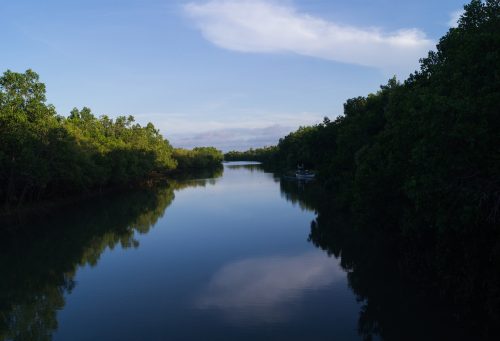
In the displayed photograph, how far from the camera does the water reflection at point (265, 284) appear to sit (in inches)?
702

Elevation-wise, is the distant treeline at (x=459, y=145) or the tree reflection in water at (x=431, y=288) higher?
the distant treeline at (x=459, y=145)

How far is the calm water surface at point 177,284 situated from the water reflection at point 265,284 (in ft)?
0.17

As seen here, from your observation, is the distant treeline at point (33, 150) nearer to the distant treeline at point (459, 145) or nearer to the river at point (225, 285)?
the river at point (225, 285)

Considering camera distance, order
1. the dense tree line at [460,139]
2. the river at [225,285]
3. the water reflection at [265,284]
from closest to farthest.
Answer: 1. the dense tree line at [460,139]
2. the river at [225,285]
3. the water reflection at [265,284]

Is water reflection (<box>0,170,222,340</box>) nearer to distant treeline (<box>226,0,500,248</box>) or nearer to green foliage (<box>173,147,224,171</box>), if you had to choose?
distant treeline (<box>226,0,500,248</box>)

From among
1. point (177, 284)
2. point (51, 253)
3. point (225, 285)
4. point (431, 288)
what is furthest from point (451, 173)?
point (51, 253)

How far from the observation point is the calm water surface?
16.2m

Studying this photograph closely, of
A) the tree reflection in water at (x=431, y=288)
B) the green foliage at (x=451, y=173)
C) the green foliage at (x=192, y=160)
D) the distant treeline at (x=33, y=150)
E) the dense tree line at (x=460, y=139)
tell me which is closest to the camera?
the dense tree line at (x=460, y=139)

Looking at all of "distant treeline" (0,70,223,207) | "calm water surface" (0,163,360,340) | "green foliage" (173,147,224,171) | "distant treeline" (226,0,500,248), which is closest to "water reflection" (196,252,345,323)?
"calm water surface" (0,163,360,340)

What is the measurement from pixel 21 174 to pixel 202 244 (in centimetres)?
2092

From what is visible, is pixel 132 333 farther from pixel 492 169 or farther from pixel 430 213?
pixel 492 169

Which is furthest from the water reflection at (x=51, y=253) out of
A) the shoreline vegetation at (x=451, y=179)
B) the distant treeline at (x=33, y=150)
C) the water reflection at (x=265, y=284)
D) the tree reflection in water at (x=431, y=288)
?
the shoreline vegetation at (x=451, y=179)

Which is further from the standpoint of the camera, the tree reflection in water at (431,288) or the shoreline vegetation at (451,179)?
the tree reflection in water at (431,288)

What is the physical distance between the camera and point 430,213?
49.2 feet
